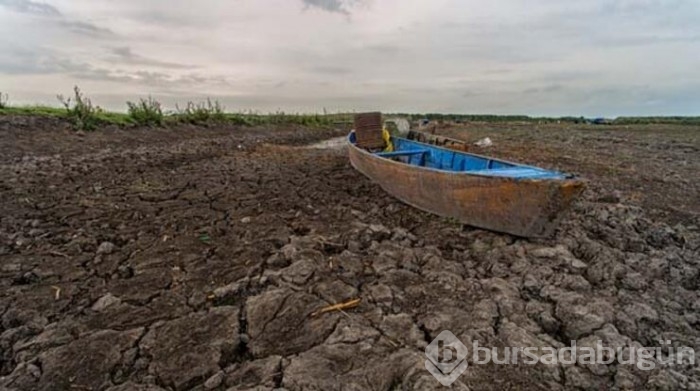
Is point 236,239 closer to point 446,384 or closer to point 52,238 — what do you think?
point 52,238

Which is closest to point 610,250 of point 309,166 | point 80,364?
point 80,364

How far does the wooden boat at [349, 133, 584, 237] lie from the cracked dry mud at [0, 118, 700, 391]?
7.1 inches

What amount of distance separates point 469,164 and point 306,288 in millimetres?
3659

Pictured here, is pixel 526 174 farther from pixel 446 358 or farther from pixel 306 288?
pixel 306 288

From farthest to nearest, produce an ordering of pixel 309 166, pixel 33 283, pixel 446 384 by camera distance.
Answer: pixel 309 166
pixel 33 283
pixel 446 384

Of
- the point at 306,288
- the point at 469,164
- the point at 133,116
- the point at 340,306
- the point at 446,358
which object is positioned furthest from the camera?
the point at 133,116

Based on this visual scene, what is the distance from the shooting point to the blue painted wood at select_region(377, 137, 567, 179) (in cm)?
415

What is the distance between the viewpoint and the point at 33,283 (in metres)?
3.32

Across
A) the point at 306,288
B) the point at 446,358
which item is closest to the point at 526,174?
the point at 446,358

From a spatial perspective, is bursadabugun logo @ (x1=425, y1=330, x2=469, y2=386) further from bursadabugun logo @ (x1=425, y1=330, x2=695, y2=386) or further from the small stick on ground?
the small stick on ground

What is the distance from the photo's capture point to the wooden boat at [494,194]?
149 inches

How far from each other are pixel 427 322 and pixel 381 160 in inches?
135

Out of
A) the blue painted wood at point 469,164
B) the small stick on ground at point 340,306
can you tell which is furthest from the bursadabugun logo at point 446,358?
the blue painted wood at point 469,164

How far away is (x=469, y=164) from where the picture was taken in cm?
616
